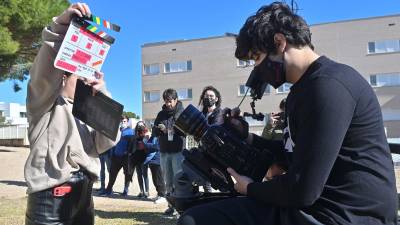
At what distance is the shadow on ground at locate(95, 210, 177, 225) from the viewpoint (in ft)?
24.4

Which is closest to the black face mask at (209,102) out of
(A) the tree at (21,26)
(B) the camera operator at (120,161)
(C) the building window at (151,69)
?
(B) the camera operator at (120,161)

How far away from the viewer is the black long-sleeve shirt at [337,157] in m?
1.91

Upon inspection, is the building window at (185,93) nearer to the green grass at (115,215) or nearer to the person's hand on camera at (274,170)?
the green grass at (115,215)

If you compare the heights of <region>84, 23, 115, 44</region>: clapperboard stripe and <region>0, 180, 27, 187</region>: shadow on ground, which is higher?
<region>84, 23, 115, 44</region>: clapperboard stripe

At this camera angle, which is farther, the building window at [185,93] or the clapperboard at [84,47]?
the building window at [185,93]

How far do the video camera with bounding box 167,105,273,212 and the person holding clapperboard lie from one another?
2.42 feet

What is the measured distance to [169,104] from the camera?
27.3ft

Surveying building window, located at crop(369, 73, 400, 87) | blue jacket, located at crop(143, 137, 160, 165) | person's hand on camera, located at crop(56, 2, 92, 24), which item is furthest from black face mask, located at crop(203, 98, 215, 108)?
building window, located at crop(369, 73, 400, 87)

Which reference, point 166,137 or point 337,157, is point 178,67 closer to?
point 166,137

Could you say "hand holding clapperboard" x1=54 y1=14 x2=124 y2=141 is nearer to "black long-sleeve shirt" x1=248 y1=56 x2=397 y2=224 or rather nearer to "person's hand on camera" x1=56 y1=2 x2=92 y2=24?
"person's hand on camera" x1=56 y1=2 x2=92 y2=24

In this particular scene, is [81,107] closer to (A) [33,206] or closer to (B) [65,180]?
(B) [65,180]

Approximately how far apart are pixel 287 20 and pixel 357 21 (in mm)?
38646

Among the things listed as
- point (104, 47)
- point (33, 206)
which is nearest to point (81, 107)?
point (104, 47)

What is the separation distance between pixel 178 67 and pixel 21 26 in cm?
2751
